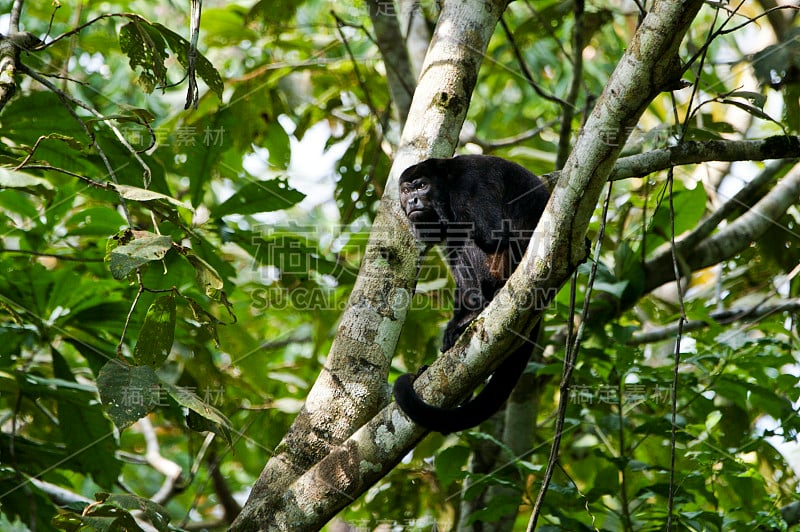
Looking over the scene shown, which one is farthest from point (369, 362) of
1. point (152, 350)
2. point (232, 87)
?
point (232, 87)

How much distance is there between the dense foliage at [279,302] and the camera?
2824 mm

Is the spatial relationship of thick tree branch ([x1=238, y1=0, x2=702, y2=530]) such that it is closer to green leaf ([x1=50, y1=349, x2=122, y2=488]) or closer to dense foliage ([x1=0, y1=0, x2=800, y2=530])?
dense foliage ([x1=0, y1=0, x2=800, y2=530])

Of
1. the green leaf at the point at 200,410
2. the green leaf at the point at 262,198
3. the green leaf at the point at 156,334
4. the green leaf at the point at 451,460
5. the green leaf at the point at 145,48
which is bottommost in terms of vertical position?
the green leaf at the point at 451,460

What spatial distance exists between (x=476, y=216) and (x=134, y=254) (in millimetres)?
2365

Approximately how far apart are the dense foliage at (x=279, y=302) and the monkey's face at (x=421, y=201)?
622 millimetres

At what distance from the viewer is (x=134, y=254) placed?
220cm

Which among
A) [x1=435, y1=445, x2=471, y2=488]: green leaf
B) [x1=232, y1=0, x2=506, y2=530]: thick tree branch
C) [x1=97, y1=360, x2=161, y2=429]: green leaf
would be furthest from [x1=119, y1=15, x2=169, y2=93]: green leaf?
[x1=435, y1=445, x2=471, y2=488]: green leaf

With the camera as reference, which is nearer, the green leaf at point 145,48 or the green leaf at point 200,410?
the green leaf at point 200,410

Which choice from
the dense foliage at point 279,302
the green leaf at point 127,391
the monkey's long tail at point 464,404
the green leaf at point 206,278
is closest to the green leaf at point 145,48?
the dense foliage at point 279,302

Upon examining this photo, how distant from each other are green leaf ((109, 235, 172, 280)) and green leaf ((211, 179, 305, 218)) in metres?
1.74

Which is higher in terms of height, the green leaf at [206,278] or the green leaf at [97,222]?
the green leaf at [97,222]

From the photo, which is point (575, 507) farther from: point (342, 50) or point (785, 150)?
point (342, 50)

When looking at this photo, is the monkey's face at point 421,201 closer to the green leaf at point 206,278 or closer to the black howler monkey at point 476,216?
the black howler monkey at point 476,216

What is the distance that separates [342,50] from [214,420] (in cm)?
509
